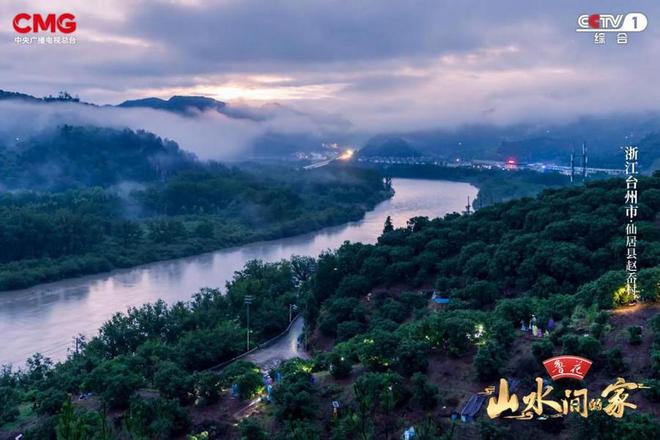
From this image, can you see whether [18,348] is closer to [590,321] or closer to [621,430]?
[590,321]

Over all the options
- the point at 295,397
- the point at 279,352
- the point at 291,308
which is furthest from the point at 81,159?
the point at 295,397

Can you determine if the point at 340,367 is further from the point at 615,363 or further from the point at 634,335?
the point at 634,335

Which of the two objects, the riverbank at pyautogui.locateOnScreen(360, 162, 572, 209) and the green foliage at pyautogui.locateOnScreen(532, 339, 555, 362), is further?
the riverbank at pyautogui.locateOnScreen(360, 162, 572, 209)

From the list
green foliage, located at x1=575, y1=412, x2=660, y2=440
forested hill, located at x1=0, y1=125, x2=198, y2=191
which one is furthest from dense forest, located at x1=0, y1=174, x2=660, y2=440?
forested hill, located at x1=0, y1=125, x2=198, y2=191

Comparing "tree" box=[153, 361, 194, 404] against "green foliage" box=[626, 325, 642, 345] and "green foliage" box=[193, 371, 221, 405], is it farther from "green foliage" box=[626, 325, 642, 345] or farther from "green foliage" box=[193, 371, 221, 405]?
"green foliage" box=[626, 325, 642, 345]

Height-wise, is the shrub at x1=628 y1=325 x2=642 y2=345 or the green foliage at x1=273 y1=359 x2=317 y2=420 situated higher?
the shrub at x1=628 y1=325 x2=642 y2=345

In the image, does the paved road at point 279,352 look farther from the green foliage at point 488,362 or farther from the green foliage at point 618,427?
the green foliage at point 618,427
